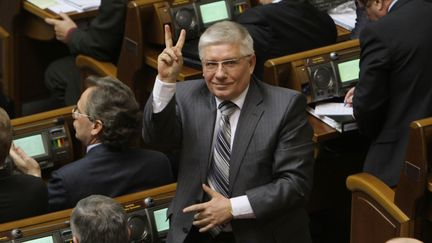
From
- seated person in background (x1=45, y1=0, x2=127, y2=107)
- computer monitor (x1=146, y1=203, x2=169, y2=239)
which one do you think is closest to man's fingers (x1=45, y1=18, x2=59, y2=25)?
seated person in background (x1=45, y1=0, x2=127, y2=107)

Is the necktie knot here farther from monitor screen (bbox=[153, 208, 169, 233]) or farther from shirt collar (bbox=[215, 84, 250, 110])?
monitor screen (bbox=[153, 208, 169, 233])

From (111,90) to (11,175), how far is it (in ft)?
1.62

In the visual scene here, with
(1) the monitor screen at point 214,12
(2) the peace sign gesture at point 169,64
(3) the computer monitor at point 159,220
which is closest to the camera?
(2) the peace sign gesture at point 169,64

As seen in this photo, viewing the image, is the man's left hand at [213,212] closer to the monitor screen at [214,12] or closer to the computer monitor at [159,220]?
the computer monitor at [159,220]

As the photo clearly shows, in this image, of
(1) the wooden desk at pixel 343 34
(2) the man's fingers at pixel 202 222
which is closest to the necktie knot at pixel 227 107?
(2) the man's fingers at pixel 202 222

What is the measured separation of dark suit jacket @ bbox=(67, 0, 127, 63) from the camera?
535 cm

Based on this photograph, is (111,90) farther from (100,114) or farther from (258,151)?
(258,151)

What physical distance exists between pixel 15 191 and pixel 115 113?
0.47 metres

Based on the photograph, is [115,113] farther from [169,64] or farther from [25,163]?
→ [169,64]

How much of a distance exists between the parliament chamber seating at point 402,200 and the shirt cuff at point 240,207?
0.72 meters

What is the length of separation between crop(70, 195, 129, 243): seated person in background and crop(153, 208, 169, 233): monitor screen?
67 centimetres

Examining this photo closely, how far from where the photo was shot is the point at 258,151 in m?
3.40

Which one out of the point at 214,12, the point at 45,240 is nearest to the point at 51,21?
the point at 214,12

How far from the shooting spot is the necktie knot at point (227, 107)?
3467 mm
